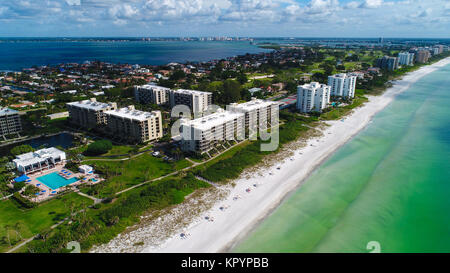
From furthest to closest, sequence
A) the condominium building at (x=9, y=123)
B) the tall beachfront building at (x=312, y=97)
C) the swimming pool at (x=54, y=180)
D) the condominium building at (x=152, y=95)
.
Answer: the condominium building at (x=152, y=95)
the tall beachfront building at (x=312, y=97)
the condominium building at (x=9, y=123)
the swimming pool at (x=54, y=180)

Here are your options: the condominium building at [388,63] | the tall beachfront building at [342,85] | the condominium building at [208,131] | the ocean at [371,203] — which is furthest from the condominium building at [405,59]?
the condominium building at [208,131]

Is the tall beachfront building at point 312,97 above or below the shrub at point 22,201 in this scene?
above

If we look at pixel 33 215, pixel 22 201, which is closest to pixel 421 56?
pixel 33 215

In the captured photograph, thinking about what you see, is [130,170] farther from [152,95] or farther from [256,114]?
[152,95]

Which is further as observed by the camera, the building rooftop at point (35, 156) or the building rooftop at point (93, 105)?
the building rooftop at point (93, 105)

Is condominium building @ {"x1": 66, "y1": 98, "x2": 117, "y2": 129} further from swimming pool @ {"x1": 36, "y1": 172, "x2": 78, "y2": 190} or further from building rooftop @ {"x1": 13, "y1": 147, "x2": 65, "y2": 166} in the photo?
swimming pool @ {"x1": 36, "y1": 172, "x2": 78, "y2": 190}

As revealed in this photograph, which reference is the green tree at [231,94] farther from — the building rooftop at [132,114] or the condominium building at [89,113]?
the condominium building at [89,113]

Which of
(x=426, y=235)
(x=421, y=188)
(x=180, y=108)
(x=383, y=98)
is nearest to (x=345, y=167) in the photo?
(x=421, y=188)
